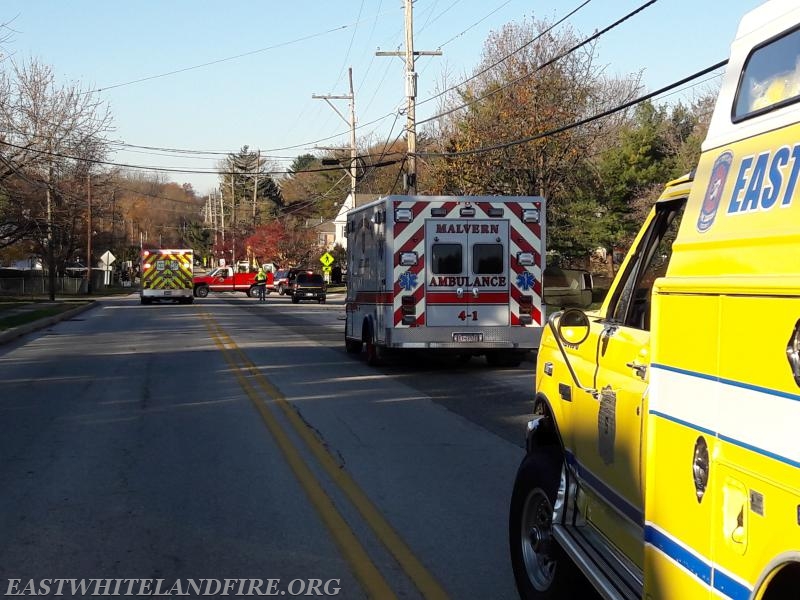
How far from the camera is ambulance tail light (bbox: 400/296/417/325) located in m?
16.1

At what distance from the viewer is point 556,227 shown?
4081cm

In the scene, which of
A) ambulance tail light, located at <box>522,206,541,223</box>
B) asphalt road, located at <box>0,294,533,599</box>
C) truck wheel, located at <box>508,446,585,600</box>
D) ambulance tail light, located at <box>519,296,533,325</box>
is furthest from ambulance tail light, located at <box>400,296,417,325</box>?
truck wheel, located at <box>508,446,585,600</box>

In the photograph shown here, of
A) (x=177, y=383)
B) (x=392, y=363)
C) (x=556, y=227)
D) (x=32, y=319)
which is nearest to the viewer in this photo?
(x=177, y=383)

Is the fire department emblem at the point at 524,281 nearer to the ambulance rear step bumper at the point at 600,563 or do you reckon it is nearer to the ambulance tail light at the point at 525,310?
the ambulance tail light at the point at 525,310

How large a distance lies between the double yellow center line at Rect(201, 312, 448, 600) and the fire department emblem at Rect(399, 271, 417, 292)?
3.46m

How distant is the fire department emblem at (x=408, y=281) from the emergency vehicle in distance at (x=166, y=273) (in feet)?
108

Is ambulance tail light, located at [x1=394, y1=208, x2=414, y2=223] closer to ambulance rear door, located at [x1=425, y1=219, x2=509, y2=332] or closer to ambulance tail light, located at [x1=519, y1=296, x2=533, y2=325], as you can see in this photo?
ambulance rear door, located at [x1=425, y1=219, x2=509, y2=332]

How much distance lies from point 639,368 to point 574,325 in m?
0.85

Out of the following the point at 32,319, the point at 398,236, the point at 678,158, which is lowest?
the point at 32,319

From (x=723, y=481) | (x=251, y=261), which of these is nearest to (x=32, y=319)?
(x=723, y=481)

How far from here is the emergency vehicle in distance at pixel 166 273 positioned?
47.2m

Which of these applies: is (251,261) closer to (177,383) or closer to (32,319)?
(32,319)

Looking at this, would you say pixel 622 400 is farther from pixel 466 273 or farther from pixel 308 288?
pixel 308 288

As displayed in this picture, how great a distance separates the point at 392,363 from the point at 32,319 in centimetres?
1826
